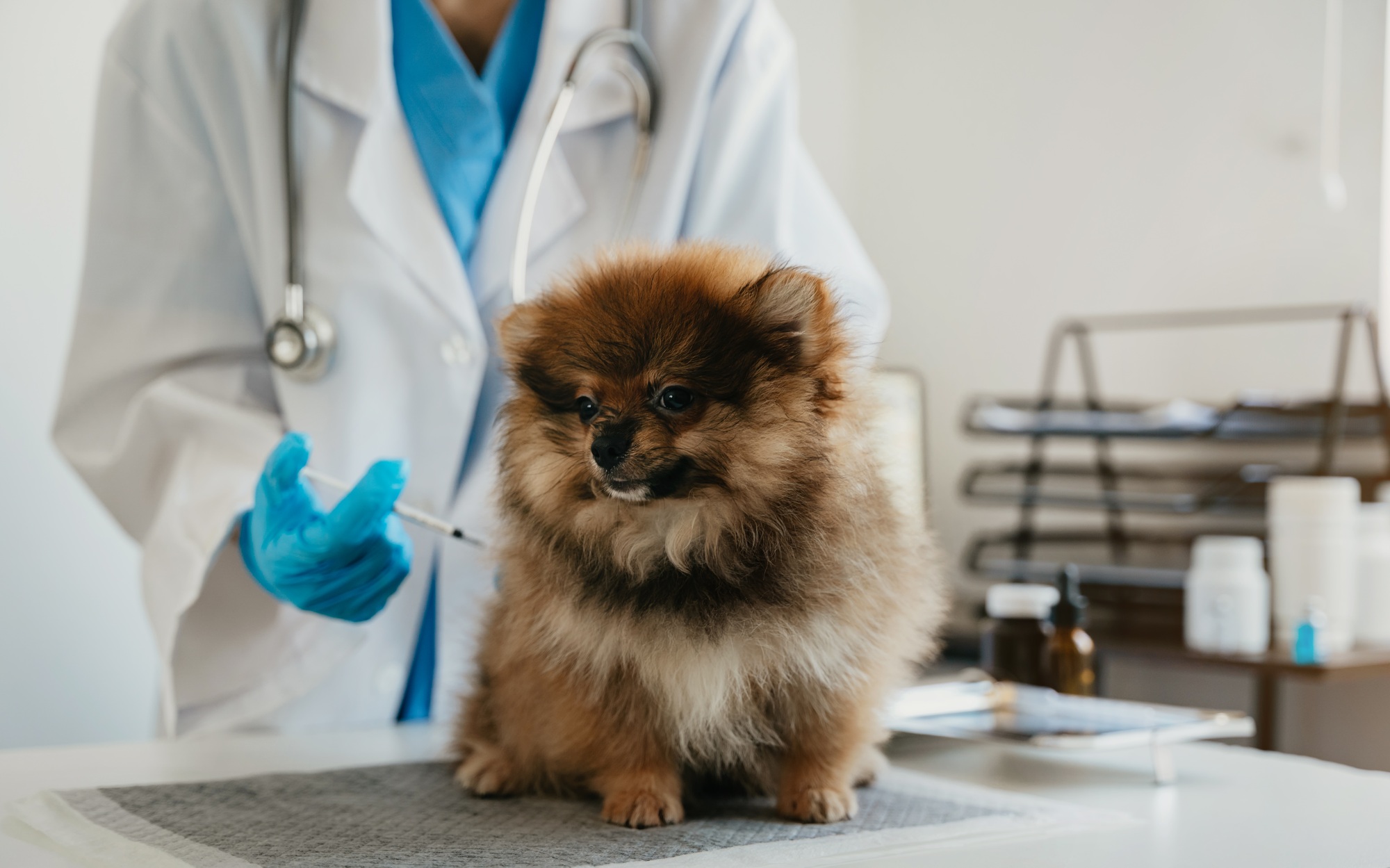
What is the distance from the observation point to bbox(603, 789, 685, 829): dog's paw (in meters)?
0.84

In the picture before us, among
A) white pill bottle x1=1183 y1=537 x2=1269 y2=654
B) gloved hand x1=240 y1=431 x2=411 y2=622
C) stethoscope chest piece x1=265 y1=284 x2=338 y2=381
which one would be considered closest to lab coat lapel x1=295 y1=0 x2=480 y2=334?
stethoscope chest piece x1=265 y1=284 x2=338 y2=381

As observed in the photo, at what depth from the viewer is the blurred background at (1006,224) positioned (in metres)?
1.96

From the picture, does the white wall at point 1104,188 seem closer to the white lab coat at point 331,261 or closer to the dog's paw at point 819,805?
the white lab coat at point 331,261

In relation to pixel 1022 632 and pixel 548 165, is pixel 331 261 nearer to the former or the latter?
pixel 548 165

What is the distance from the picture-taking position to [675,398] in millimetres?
821

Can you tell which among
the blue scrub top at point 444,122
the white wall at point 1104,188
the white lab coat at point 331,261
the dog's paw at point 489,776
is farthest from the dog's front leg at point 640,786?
the white wall at point 1104,188

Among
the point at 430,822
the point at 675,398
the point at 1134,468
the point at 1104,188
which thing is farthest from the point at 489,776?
the point at 1104,188

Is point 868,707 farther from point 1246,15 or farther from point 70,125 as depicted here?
point 1246,15

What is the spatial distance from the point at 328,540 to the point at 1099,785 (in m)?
0.78

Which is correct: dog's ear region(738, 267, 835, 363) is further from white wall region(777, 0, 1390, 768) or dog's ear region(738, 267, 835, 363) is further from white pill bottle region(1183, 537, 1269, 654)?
white wall region(777, 0, 1390, 768)

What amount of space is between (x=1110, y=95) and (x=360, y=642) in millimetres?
2230

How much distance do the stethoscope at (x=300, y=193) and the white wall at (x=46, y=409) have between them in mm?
870

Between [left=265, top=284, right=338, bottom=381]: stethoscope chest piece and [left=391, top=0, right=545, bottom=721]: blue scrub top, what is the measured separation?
210 millimetres

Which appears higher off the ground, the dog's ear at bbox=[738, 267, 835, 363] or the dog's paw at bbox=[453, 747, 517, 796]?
the dog's ear at bbox=[738, 267, 835, 363]
